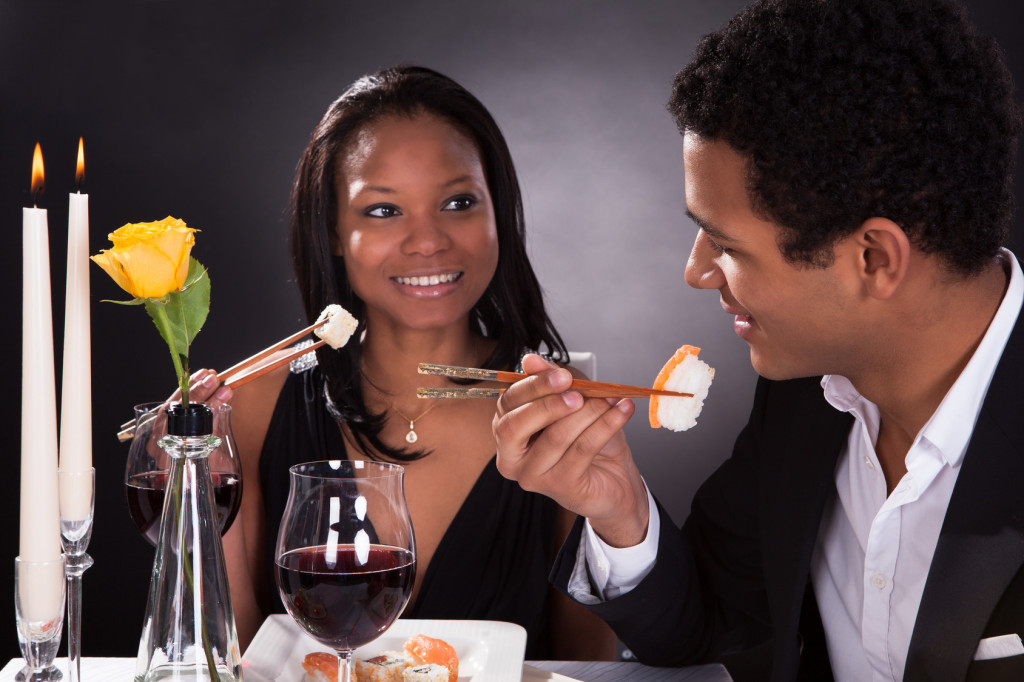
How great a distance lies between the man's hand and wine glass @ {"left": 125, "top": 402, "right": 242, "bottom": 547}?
1.09 ft

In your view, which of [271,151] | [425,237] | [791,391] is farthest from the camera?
[271,151]

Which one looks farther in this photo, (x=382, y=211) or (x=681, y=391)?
(x=382, y=211)

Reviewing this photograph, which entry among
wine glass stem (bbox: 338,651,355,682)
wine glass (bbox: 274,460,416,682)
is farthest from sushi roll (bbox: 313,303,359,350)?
wine glass stem (bbox: 338,651,355,682)

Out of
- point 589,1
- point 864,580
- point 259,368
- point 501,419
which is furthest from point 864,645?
point 589,1

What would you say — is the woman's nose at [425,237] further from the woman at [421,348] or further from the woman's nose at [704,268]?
the woman's nose at [704,268]

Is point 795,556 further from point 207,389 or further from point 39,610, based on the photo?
point 39,610

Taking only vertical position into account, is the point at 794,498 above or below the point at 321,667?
above

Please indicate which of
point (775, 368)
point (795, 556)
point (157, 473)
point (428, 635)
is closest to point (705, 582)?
point (795, 556)

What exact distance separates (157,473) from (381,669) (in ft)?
1.18

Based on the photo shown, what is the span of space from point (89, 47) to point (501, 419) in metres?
2.68

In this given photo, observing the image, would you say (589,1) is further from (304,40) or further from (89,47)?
(89,47)

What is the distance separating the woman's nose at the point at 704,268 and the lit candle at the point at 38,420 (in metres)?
0.80

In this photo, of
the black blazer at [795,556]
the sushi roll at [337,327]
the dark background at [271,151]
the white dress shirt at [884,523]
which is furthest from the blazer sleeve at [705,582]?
the dark background at [271,151]

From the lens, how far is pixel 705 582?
153 centimetres
